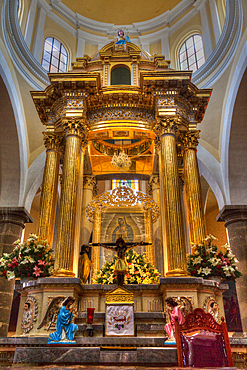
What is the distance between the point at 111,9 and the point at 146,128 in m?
10.8

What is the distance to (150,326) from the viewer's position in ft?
21.9

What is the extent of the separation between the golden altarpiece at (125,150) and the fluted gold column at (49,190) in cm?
3

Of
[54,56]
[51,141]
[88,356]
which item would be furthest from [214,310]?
[54,56]

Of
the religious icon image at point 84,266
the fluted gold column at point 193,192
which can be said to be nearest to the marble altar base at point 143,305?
the religious icon image at point 84,266

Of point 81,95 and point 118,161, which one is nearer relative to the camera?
point 81,95

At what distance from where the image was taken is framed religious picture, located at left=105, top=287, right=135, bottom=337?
6.36 metres

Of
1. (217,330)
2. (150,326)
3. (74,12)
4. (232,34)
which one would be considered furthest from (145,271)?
(74,12)

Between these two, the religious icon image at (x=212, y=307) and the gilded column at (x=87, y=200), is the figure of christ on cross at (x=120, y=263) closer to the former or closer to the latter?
the religious icon image at (x=212, y=307)

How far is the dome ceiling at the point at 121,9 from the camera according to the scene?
656 inches

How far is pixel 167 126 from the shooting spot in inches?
343

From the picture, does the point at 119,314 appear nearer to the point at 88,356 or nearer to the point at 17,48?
the point at 88,356

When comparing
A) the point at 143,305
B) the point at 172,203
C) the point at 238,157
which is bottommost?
the point at 143,305

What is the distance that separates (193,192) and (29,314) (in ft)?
16.2

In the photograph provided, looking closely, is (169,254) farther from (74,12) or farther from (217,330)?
(74,12)
